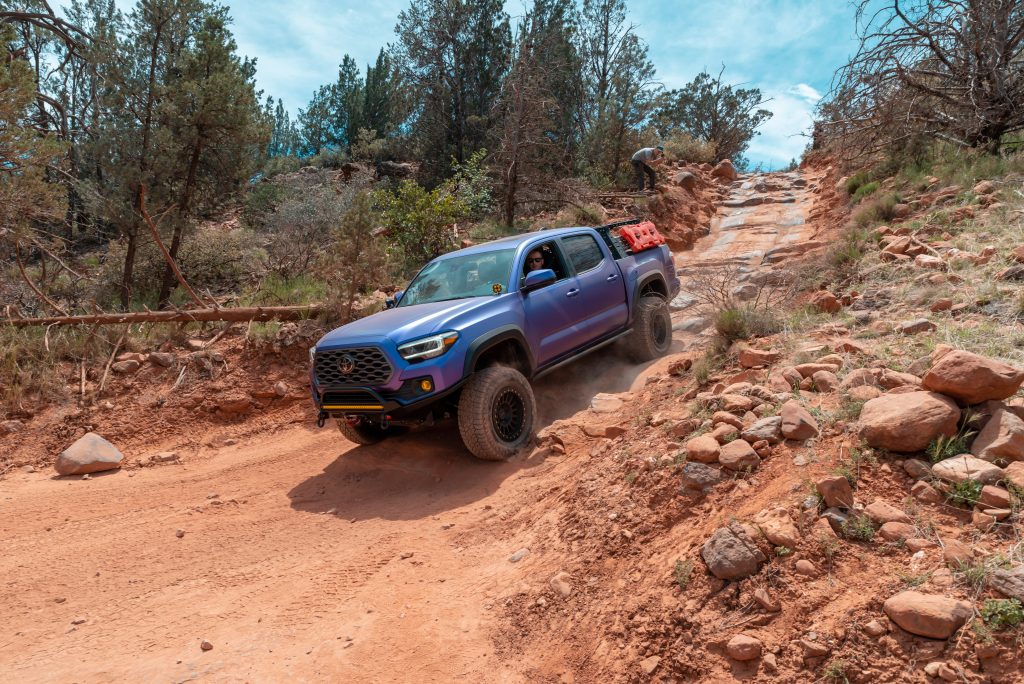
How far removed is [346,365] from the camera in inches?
224

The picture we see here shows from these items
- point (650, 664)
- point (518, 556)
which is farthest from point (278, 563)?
point (650, 664)

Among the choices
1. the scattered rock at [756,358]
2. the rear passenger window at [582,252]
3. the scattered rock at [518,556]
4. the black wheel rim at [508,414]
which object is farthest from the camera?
the rear passenger window at [582,252]

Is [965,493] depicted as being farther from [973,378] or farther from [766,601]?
[766,601]

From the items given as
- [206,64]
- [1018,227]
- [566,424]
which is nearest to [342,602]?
[566,424]

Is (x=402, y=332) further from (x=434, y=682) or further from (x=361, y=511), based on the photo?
(x=434, y=682)

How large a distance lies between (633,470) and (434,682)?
1.74 m

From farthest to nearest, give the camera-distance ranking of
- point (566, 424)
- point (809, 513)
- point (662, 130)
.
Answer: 1. point (662, 130)
2. point (566, 424)
3. point (809, 513)

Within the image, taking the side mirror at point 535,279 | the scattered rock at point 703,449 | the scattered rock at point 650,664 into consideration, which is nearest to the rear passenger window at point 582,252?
the side mirror at point 535,279

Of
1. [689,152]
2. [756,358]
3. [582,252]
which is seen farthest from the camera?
[689,152]

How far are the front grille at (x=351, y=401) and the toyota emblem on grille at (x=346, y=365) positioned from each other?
0.17m

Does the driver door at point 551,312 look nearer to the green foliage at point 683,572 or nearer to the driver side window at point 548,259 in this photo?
the driver side window at point 548,259

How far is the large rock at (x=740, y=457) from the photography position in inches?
144

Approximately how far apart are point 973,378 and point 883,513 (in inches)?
33.9

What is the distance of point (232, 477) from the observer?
21.9 ft
